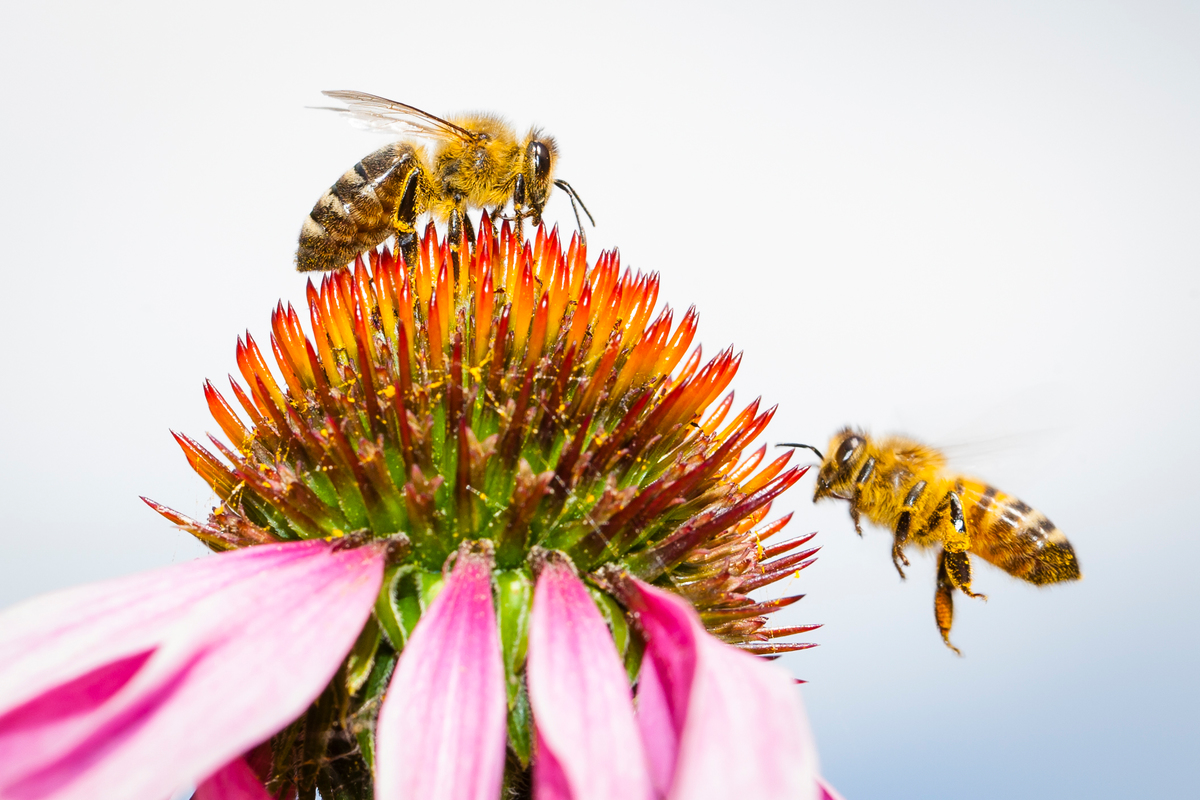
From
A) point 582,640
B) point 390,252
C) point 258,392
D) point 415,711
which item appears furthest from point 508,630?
point 390,252

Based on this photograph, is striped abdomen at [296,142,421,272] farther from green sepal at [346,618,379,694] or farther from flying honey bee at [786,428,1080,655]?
flying honey bee at [786,428,1080,655]

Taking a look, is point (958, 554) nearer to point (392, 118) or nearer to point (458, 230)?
point (458, 230)

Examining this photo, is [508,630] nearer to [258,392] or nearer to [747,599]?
[747,599]

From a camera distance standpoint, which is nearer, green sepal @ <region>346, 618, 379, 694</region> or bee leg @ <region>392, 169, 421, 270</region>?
green sepal @ <region>346, 618, 379, 694</region>

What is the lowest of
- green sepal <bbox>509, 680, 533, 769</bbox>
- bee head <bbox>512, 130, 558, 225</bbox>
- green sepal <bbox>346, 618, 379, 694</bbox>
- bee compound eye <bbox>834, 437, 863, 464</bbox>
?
green sepal <bbox>509, 680, 533, 769</bbox>

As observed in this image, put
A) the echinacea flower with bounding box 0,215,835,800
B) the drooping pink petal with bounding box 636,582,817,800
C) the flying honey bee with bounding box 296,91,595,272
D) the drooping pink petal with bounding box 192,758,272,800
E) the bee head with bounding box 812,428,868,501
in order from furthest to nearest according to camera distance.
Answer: the bee head with bounding box 812,428,868,501, the flying honey bee with bounding box 296,91,595,272, the drooping pink petal with bounding box 192,758,272,800, the echinacea flower with bounding box 0,215,835,800, the drooping pink petal with bounding box 636,582,817,800

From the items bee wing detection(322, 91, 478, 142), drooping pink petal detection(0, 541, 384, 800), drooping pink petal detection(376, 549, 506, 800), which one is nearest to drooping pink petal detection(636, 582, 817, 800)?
drooping pink petal detection(376, 549, 506, 800)

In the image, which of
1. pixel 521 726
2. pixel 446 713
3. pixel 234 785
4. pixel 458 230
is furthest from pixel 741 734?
pixel 458 230

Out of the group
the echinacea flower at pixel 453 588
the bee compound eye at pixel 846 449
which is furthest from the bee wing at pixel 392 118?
the bee compound eye at pixel 846 449
